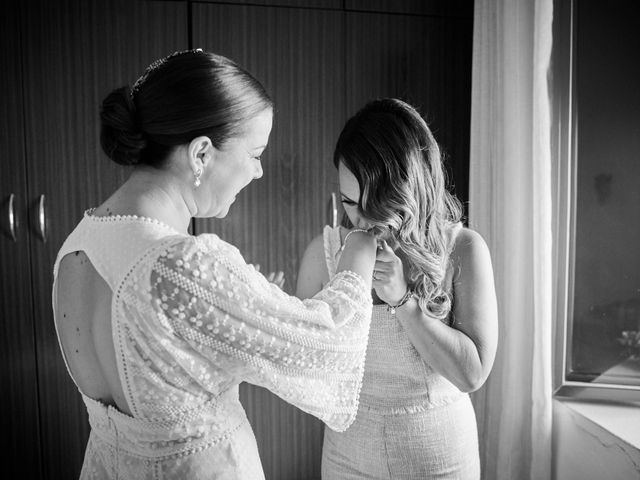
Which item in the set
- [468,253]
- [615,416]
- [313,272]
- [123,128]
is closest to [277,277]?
[313,272]

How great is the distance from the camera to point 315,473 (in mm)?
2150

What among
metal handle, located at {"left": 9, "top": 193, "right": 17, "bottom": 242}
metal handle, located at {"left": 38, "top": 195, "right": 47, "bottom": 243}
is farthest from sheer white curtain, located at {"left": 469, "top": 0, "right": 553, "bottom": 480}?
metal handle, located at {"left": 9, "top": 193, "right": 17, "bottom": 242}

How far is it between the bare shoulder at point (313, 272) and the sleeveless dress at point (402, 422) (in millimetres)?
155

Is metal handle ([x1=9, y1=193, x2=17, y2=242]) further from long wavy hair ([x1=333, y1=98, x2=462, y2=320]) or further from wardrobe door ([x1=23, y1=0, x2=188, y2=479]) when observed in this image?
long wavy hair ([x1=333, y1=98, x2=462, y2=320])

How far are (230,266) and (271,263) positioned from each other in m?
1.36

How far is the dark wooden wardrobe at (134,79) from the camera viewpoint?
6.20 feet

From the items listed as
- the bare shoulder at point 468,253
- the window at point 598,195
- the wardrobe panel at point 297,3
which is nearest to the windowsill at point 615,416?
the window at point 598,195

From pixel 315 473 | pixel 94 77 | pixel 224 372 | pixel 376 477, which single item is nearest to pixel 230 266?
pixel 224 372

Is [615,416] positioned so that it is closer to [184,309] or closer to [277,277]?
[277,277]

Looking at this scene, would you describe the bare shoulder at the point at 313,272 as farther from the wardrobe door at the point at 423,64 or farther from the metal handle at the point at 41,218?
the metal handle at the point at 41,218

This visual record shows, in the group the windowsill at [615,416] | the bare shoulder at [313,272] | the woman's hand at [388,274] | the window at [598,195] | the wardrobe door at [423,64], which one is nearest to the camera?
the woman's hand at [388,274]

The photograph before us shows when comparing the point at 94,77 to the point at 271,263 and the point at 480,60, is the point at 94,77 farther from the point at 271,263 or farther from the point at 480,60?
the point at 480,60

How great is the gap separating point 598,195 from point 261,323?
54.6 inches

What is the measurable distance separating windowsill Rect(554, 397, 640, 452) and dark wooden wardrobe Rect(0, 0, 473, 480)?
3.00 ft
